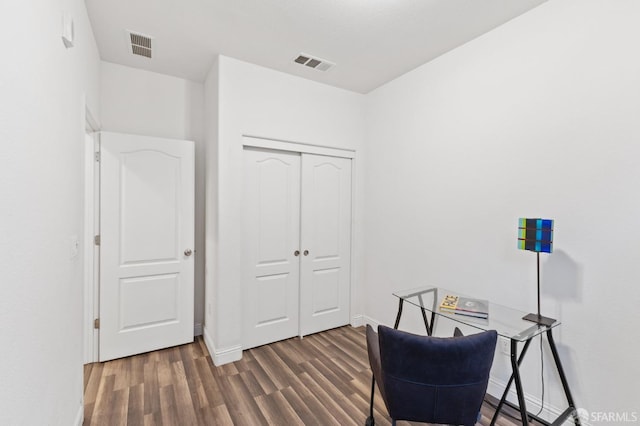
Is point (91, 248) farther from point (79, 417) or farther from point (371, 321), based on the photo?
point (371, 321)

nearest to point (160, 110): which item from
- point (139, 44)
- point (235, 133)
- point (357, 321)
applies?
→ point (139, 44)

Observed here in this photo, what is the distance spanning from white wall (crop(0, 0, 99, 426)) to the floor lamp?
2402 mm

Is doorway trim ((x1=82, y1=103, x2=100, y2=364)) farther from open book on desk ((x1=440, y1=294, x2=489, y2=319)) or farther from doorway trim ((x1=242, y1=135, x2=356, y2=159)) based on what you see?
open book on desk ((x1=440, y1=294, x2=489, y2=319))

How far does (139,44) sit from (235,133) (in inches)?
40.4

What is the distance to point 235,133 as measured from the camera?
2.74 m

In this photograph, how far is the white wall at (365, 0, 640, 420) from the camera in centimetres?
166

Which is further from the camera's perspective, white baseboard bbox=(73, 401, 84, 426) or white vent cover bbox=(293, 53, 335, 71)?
white vent cover bbox=(293, 53, 335, 71)

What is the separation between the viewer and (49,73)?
1.30 metres

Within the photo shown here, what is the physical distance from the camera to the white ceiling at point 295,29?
2.01 meters

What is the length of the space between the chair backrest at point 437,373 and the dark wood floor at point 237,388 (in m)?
0.61

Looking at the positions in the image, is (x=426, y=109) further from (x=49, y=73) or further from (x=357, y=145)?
(x=49, y=73)

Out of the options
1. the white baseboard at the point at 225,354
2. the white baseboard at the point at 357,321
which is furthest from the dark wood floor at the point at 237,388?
the white baseboard at the point at 357,321

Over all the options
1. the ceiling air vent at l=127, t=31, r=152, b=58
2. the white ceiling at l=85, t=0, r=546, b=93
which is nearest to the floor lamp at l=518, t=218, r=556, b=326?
the white ceiling at l=85, t=0, r=546, b=93

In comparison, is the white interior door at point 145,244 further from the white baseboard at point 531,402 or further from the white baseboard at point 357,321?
the white baseboard at point 531,402
